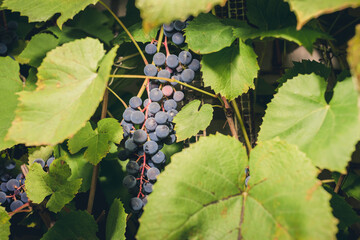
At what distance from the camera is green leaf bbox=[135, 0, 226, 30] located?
1.80ft

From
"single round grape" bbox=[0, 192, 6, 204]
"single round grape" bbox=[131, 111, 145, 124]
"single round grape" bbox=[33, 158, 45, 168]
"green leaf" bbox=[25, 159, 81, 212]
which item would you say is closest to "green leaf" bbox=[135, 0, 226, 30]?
"single round grape" bbox=[131, 111, 145, 124]

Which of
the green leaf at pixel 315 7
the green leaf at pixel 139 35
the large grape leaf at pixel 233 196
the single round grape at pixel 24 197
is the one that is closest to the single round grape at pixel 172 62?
the green leaf at pixel 139 35

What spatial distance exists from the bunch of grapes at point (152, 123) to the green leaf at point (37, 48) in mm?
431

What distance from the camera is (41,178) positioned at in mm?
954

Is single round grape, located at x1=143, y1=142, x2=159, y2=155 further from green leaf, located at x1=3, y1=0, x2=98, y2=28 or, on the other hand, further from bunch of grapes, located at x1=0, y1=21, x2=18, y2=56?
bunch of grapes, located at x1=0, y1=21, x2=18, y2=56

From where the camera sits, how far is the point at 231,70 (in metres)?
0.83

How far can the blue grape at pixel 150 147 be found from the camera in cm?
87

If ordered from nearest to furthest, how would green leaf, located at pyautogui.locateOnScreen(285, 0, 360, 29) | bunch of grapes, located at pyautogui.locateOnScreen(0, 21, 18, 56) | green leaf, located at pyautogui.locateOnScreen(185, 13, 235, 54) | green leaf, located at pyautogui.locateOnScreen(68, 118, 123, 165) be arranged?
green leaf, located at pyautogui.locateOnScreen(285, 0, 360, 29)
green leaf, located at pyautogui.locateOnScreen(185, 13, 235, 54)
green leaf, located at pyautogui.locateOnScreen(68, 118, 123, 165)
bunch of grapes, located at pyautogui.locateOnScreen(0, 21, 18, 56)

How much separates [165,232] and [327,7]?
21.9 inches

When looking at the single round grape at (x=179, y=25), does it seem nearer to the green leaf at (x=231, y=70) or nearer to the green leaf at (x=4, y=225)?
the green leaf at (x=231, y=70)

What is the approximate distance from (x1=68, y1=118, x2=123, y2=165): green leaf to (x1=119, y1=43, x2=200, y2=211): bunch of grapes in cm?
4

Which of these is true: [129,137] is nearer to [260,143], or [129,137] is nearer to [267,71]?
[260,143]

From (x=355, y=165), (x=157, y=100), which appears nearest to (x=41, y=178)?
(x=157, y=100)

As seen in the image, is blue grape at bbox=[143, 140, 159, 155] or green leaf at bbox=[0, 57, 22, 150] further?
green leaf at bbox=[0, 57, 22, 150]
